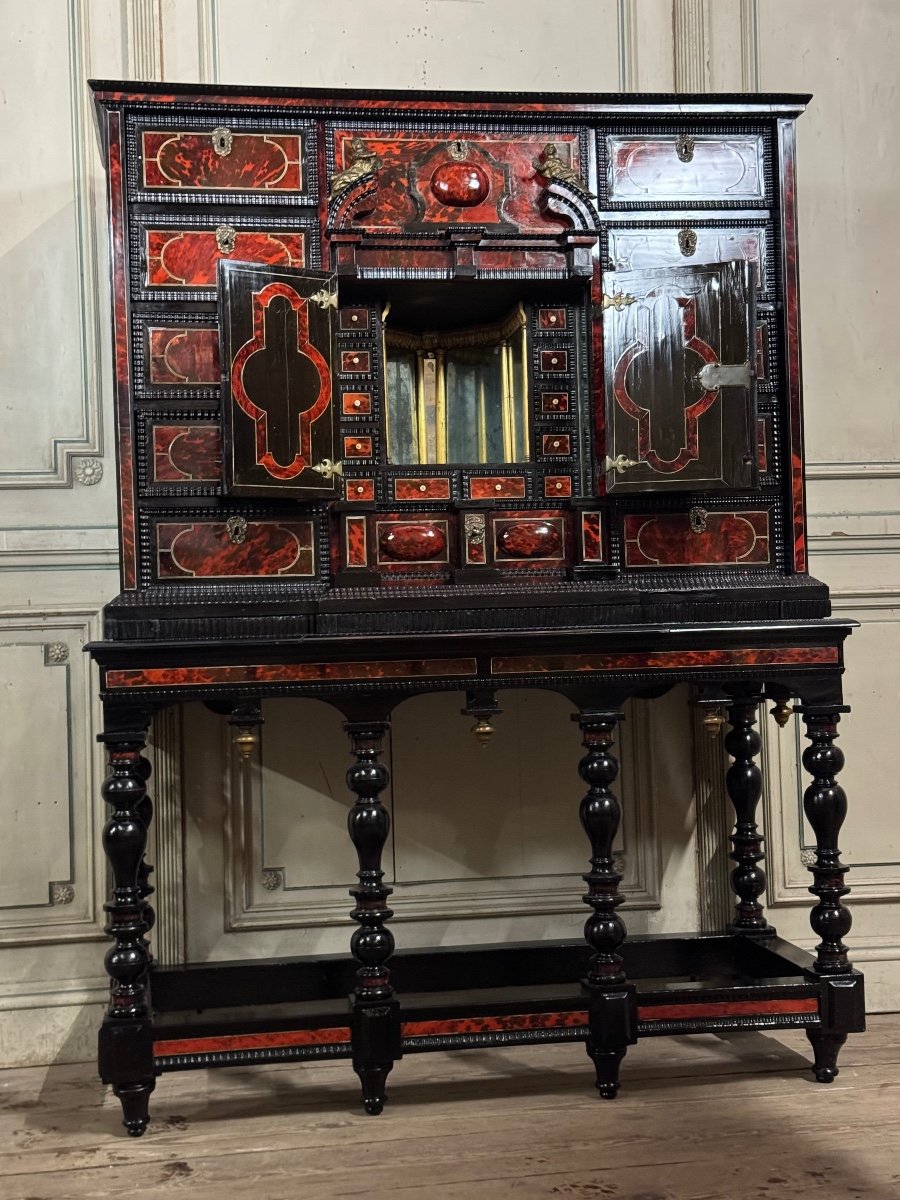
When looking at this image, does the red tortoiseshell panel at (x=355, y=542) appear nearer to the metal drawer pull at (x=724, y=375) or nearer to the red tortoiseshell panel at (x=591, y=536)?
the red tortoiseshell panel at (x=591, y=536)

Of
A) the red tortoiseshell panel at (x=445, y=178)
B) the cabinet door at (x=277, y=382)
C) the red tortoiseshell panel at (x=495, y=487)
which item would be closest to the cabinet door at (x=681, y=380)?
the red tortoiseshell panel at (x=495, y=487)

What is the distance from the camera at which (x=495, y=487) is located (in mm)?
3402

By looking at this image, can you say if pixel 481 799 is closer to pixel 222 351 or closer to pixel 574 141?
pixel 222 351

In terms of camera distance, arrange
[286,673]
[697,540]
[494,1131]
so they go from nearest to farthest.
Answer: [494,1131]
[286,673]
[697,540]

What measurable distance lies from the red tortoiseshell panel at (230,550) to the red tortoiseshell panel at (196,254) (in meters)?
0.62

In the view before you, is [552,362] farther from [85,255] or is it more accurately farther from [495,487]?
[85,255]

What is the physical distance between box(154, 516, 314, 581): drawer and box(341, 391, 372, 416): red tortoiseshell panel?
12.7 inches

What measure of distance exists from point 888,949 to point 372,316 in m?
2.52

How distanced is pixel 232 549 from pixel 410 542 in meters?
0.46

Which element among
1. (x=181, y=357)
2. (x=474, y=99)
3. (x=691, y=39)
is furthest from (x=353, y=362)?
(x=691, y=39)

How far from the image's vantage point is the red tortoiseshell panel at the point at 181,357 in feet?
10.6

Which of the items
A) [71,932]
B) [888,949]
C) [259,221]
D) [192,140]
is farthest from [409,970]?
[192,140]

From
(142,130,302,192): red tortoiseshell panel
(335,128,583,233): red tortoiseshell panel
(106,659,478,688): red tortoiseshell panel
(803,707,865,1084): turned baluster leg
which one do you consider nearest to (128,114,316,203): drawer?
(142,130,302,192): red tortoiseshell panel

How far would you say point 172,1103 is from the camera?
3285 millimetres
